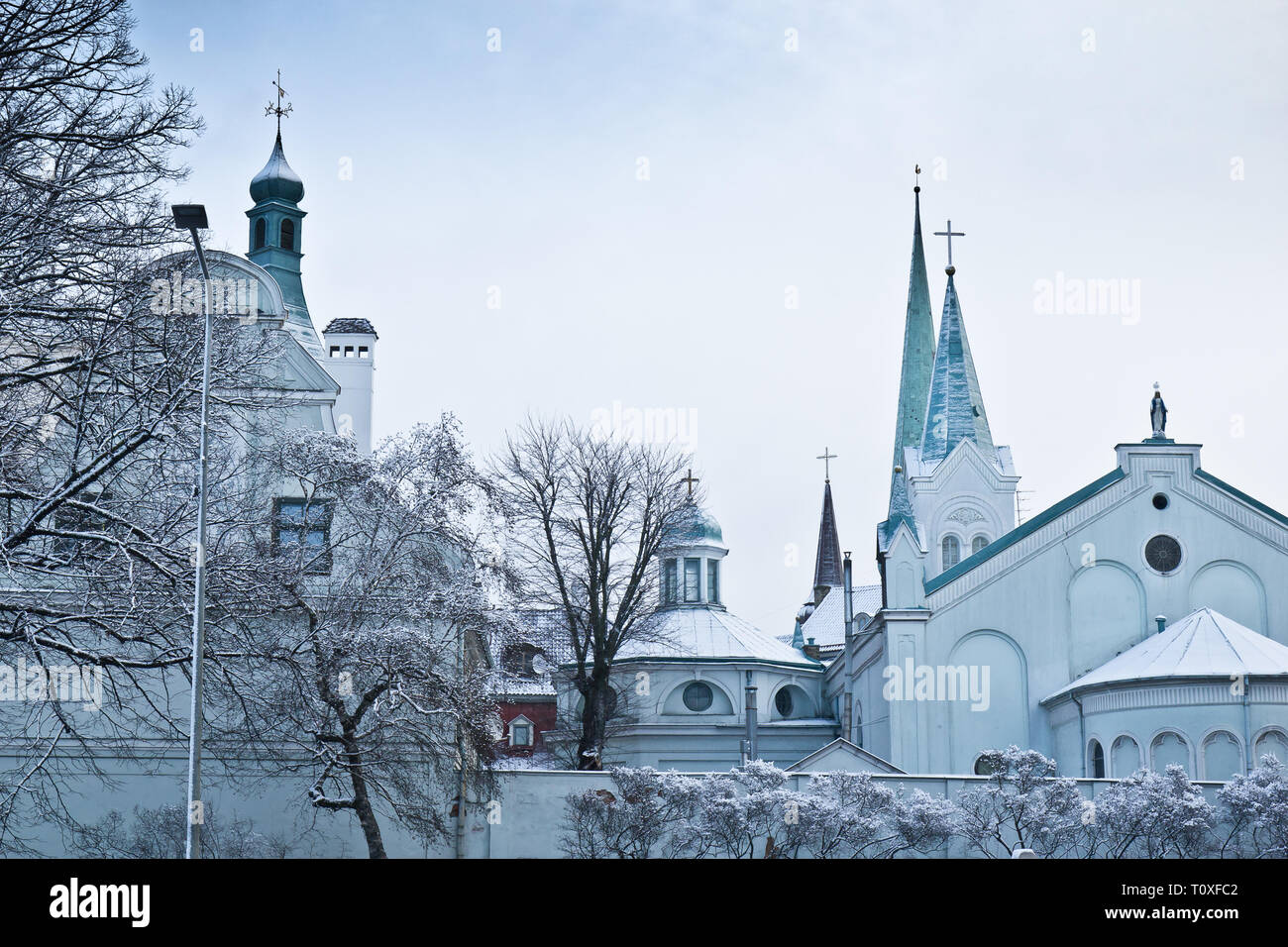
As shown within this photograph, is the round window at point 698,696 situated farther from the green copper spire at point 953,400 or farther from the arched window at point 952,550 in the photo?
the green copper spire at point 953,400

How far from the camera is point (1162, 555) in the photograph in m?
46.7

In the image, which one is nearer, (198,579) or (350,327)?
(198,579)

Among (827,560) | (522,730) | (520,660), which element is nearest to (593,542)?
(520,660)

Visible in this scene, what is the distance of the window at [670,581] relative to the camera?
58850 mm

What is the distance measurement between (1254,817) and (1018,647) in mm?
14367

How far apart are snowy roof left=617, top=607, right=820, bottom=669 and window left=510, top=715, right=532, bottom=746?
21.0 meters

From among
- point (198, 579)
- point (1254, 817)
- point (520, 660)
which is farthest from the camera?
point (520, 660)

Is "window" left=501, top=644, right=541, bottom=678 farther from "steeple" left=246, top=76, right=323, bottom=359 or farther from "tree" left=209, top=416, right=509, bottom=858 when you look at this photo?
"steeple" left=246, top=76, right=323, bottom=359

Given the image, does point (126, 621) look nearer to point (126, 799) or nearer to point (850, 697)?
point (126, 799)

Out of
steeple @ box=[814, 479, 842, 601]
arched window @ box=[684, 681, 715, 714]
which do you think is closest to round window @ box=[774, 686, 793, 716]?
arched window @ box=[684, 681, 715, 714]

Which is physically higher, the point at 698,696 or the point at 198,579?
the point at 198,579

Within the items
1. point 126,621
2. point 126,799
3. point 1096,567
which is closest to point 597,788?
point 126,799

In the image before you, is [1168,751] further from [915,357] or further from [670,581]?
[915,357]

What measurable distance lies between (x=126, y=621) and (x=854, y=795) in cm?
1853
